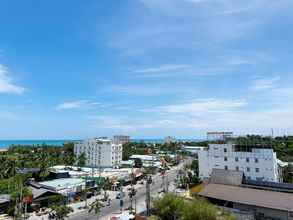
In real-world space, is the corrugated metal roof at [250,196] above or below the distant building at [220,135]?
below

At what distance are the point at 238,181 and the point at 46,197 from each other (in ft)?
118

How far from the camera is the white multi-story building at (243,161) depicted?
2239 inches

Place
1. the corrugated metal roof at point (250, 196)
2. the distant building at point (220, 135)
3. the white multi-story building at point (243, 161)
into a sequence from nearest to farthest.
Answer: the corrugated metal roof at point (250, 196), the white multi-story building at point (243, 161), the distant building at point (220, 135)

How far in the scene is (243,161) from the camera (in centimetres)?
6069

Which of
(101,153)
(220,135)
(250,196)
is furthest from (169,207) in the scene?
(101,153)

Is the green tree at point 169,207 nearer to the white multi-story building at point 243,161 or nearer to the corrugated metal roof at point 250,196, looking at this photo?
the corrugated metal roof at point 250,196

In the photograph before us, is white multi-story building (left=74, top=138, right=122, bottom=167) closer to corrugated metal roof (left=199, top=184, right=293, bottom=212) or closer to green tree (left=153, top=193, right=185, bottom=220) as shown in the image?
corrugated metal roof (left=199, top=184, right=293, bottom=212)

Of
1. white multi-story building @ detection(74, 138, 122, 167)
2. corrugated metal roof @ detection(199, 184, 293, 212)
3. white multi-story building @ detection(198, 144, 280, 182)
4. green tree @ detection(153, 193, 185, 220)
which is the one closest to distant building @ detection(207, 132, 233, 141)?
white multi-story building @ detection(198, 144, 280, 182)

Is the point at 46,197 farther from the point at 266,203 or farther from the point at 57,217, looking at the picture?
the point at 266,203

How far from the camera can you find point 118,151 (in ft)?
375

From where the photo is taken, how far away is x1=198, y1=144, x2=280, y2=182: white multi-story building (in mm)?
56875

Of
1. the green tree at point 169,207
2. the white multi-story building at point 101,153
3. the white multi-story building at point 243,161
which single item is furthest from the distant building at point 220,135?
the white multi-story building at point 101,153

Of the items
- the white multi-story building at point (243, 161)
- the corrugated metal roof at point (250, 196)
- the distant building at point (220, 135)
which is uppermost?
the distant building at point (220, 135)

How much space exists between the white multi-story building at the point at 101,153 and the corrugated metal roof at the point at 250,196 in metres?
65.6
